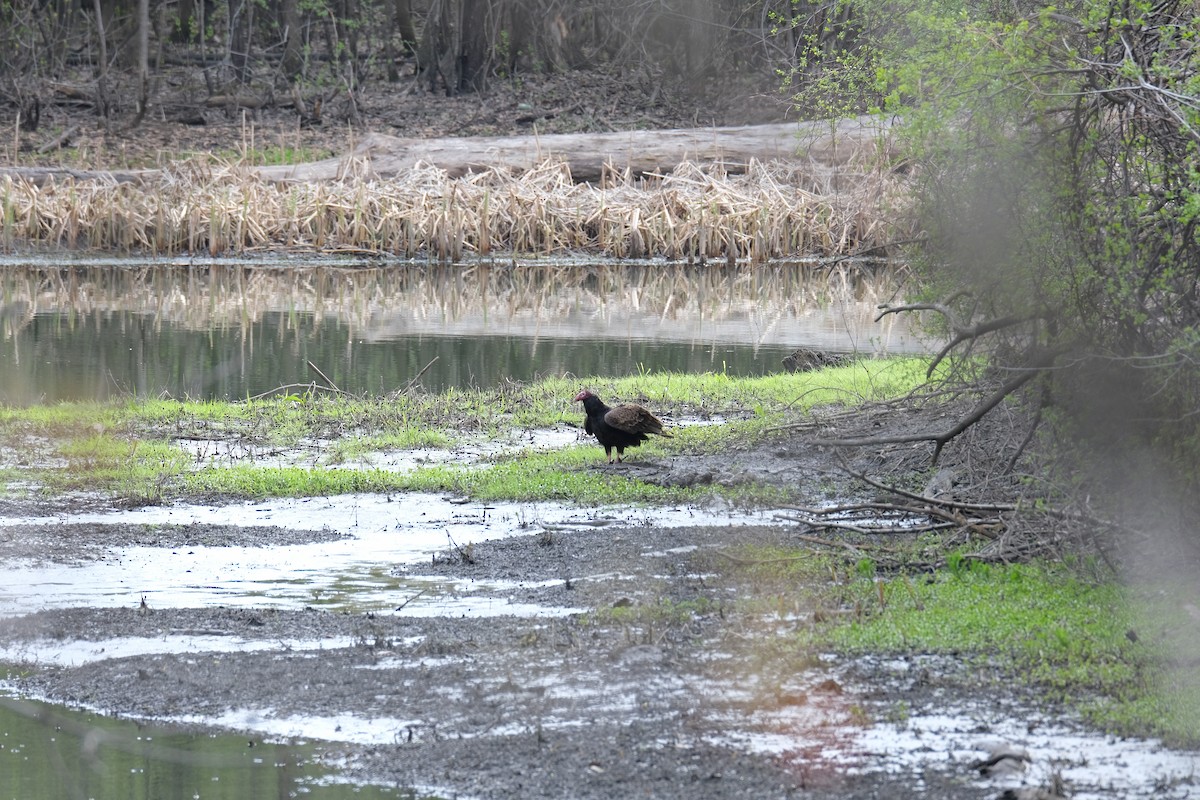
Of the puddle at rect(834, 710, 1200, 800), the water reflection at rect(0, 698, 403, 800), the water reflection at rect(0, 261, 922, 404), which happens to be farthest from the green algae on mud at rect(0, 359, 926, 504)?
the puddle at rect(834, 710, 1200, 800)

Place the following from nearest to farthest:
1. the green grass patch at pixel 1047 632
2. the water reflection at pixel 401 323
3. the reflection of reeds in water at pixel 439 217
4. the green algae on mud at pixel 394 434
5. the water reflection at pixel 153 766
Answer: the water reflection at pixel 153 766 < the green grass patch at pixel 1047 632 < the green algae on mud at pixel 394 434 < the water reflection at pixel 401 323 < the reflection of reeds in water at pixel 439 217

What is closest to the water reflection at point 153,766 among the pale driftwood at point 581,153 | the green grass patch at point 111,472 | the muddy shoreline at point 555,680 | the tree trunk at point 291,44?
the muddy shoreline at point 555,680

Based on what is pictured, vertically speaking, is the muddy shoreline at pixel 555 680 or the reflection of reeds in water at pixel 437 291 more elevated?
the reflection of reeds in water at pixel 437 291

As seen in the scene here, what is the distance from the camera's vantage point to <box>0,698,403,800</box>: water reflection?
5914 millimetres

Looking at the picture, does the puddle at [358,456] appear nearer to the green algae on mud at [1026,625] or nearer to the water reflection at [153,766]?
the green algae on mud at [1026,625]

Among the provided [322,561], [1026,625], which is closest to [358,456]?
[322,561]

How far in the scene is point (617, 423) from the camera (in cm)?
1171

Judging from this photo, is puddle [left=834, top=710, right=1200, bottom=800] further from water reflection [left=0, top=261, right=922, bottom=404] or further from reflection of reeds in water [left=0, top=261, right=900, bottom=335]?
reflection of reeds in water [left=0, top=261, right=900, bottom=335]

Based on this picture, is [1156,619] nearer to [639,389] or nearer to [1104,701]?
[1104,701]

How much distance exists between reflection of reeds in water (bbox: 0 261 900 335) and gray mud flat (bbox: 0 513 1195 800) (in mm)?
14894

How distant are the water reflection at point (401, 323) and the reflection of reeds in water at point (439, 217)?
0.57 m

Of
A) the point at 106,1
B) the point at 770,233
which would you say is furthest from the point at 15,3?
the point at 770,233

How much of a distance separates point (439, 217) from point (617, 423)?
19436mm

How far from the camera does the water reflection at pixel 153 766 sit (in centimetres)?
591
